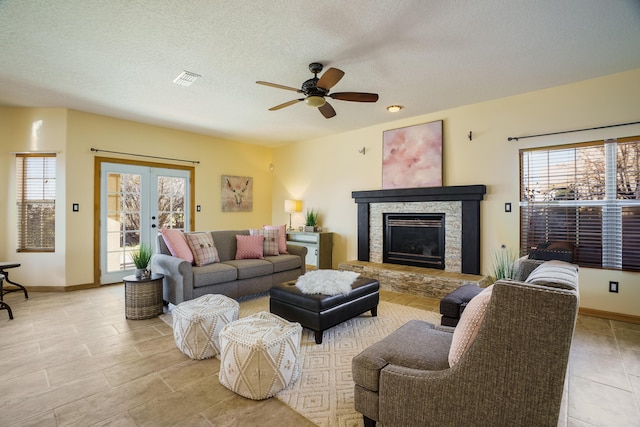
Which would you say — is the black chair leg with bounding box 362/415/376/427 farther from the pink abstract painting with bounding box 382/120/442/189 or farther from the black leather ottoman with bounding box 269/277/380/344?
the pink abstract painting with bounding box 382/120/442/189

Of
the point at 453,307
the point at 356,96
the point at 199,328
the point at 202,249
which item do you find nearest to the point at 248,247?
the point at 202,249

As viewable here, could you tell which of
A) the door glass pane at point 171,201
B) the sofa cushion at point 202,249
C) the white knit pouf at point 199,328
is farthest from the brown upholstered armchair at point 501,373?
the door glass pane at point 171,201

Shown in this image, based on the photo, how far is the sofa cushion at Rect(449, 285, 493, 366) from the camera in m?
1.32

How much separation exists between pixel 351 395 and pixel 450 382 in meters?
0.89

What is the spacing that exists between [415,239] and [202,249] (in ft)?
10.8

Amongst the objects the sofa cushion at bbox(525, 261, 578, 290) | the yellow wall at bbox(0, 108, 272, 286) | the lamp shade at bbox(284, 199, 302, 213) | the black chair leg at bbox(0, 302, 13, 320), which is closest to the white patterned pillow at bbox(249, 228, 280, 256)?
the lamp shade at bbox(284, 199, 302, 213)

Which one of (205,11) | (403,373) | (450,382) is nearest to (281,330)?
(403,373)

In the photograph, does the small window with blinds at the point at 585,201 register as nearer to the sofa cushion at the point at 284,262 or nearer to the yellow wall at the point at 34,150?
the sofa cushion at the point at 284,262

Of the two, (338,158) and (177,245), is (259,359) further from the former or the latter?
(338,158)

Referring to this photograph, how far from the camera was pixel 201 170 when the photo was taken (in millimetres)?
6059

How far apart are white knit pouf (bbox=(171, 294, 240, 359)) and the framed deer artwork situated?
13.4 feet

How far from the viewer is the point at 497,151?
163 inches

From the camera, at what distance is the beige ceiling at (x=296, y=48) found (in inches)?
89.5

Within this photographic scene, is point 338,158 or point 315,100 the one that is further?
point 338,158
